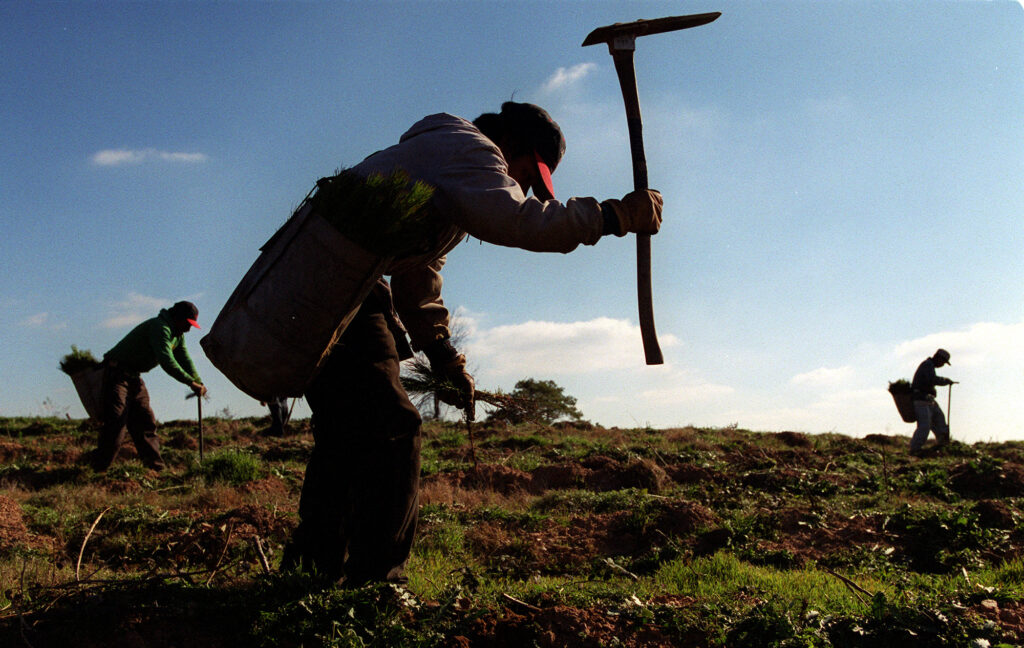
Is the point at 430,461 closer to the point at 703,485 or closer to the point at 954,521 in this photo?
the point at 703,485

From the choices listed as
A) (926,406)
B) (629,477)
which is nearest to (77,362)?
(629,477)

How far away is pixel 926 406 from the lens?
41.7ft

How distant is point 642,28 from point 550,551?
2856mm

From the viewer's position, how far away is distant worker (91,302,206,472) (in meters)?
7.76

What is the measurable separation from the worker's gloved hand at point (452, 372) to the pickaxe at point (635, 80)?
83 centimetres

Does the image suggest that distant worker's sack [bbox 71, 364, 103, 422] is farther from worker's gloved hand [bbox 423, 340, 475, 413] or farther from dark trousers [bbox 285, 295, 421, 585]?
dark trousers [bbox 285, 295, 421, 585]

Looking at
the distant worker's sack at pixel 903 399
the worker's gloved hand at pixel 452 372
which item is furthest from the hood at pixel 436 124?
the distant worker's sack at pixel 903 399

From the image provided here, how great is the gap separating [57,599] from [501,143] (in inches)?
86.5

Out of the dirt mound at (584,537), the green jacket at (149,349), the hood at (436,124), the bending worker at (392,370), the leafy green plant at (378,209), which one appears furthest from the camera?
the green jacket at (149,349)

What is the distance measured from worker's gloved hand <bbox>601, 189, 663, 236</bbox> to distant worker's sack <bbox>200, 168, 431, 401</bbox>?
65 centimetres

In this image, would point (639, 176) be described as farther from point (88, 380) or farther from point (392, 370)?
point (88, 380)

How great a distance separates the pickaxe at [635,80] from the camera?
302cm

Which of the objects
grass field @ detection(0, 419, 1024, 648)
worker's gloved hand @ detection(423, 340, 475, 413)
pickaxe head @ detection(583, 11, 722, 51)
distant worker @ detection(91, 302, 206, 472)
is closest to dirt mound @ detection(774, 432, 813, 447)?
A: grass field @ detection(0, 419, 1024, 648)

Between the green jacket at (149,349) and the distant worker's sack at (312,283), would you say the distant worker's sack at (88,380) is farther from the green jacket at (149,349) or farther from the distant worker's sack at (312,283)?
the distant worker's sack at (312,283)
